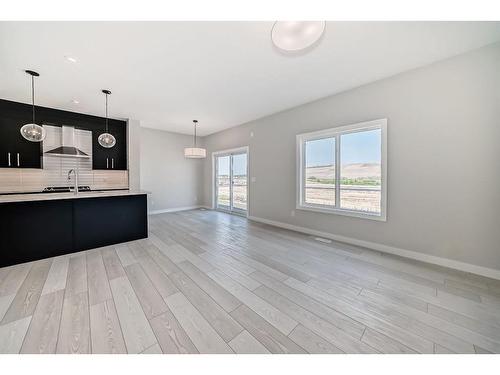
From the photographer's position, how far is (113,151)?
16.1 ft

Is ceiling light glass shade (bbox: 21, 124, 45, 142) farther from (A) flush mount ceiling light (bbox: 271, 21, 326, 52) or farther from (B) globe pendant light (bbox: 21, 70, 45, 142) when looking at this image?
(A) flush mount ceiling light (bbox: 271, 21, 326, 52)

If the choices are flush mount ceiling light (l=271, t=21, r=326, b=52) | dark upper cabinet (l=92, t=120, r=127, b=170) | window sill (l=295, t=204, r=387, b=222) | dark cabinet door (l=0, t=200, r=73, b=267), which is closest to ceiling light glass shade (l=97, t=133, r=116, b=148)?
dark cabinet door (l=0, t=200, r=73, b=267)

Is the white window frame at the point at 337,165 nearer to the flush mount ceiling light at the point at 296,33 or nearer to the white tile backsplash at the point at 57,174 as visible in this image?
the flush mount ceiling light at the point at 296,33

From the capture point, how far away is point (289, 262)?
2.54 m

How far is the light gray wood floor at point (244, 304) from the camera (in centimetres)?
128

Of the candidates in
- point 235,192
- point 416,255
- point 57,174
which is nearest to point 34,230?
point 57,174

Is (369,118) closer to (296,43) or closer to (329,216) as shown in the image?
(329,216)

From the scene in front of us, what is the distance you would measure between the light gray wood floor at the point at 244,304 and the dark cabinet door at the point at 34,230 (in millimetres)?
195

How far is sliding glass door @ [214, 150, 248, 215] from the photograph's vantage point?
5.67 m

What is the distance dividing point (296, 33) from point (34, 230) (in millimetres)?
4054

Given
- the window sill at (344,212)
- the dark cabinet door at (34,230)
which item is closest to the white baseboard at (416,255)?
the window sill at (344,212)

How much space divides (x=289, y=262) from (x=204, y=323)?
1406 millimetres
